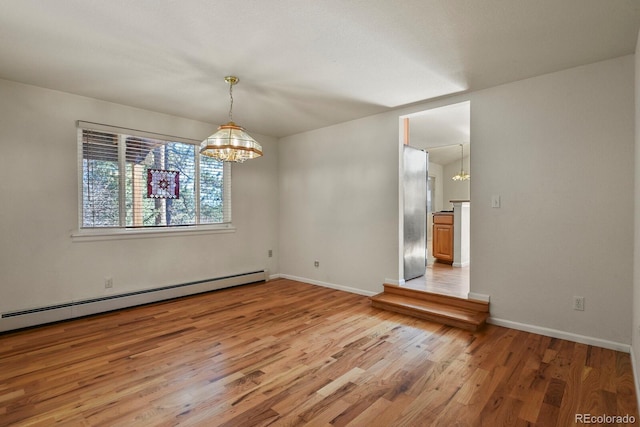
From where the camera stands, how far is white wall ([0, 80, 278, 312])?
329cm

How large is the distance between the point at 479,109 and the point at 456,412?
119 inches

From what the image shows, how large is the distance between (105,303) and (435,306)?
13.1 ft

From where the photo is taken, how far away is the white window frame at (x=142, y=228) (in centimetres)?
373

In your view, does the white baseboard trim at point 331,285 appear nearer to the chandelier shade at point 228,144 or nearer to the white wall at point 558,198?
the white wall at point 558,198

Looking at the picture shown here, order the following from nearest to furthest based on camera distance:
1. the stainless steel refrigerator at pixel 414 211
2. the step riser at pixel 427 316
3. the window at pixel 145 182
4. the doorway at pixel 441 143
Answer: the step riser at pixel 427 316
the window at pixel 145 182
the doorway at pixel 441 143
the stainless steel refrigerator at pixel 414 211

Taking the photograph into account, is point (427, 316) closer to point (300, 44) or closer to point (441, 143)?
point (300, 44)

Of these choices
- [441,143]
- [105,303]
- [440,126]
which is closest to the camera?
[105,303]

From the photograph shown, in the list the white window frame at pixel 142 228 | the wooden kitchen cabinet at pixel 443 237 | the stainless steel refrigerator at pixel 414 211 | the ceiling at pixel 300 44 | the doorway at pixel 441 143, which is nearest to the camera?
the ceiling at pixel 300 44

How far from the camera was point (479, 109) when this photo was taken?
3512 millimetres

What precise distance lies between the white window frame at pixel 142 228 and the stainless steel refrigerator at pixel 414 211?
2.80 metres

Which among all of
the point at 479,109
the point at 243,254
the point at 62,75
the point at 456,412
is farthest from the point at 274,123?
the point at 456,412

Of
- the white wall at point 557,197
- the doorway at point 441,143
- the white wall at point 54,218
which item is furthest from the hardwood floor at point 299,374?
the doorway at point 441,143

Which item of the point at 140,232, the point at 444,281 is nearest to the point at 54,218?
the point at 140,232

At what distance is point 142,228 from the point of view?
4.21m
